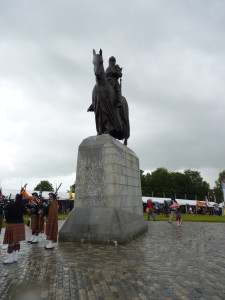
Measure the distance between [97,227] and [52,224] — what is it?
1.63m

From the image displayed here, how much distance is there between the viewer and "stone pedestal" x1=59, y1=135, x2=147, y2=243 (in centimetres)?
850

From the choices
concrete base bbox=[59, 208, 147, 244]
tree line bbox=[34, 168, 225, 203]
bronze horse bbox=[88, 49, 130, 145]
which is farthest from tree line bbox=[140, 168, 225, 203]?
concrete base bbox=[59, 208, 147, 244]

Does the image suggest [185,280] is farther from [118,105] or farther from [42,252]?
[118,105]

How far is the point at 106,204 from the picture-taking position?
913 cm

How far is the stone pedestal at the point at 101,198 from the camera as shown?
850cm

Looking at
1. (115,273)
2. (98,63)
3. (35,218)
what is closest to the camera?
(115,273)

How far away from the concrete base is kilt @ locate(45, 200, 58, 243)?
1.18 metres

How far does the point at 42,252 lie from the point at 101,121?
5.99 m

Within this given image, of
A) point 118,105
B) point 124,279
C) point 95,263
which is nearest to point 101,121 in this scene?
point 118,105

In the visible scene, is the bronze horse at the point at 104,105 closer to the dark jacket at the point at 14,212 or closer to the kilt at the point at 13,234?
the dark jacket at the point at 14,212

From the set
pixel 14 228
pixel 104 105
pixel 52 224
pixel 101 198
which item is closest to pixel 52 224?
pixel 52 224

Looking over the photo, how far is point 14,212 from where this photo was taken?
249 inches

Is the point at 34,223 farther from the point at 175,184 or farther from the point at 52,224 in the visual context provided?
the point at 175,184

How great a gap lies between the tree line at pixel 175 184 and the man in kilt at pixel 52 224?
6813 cm
